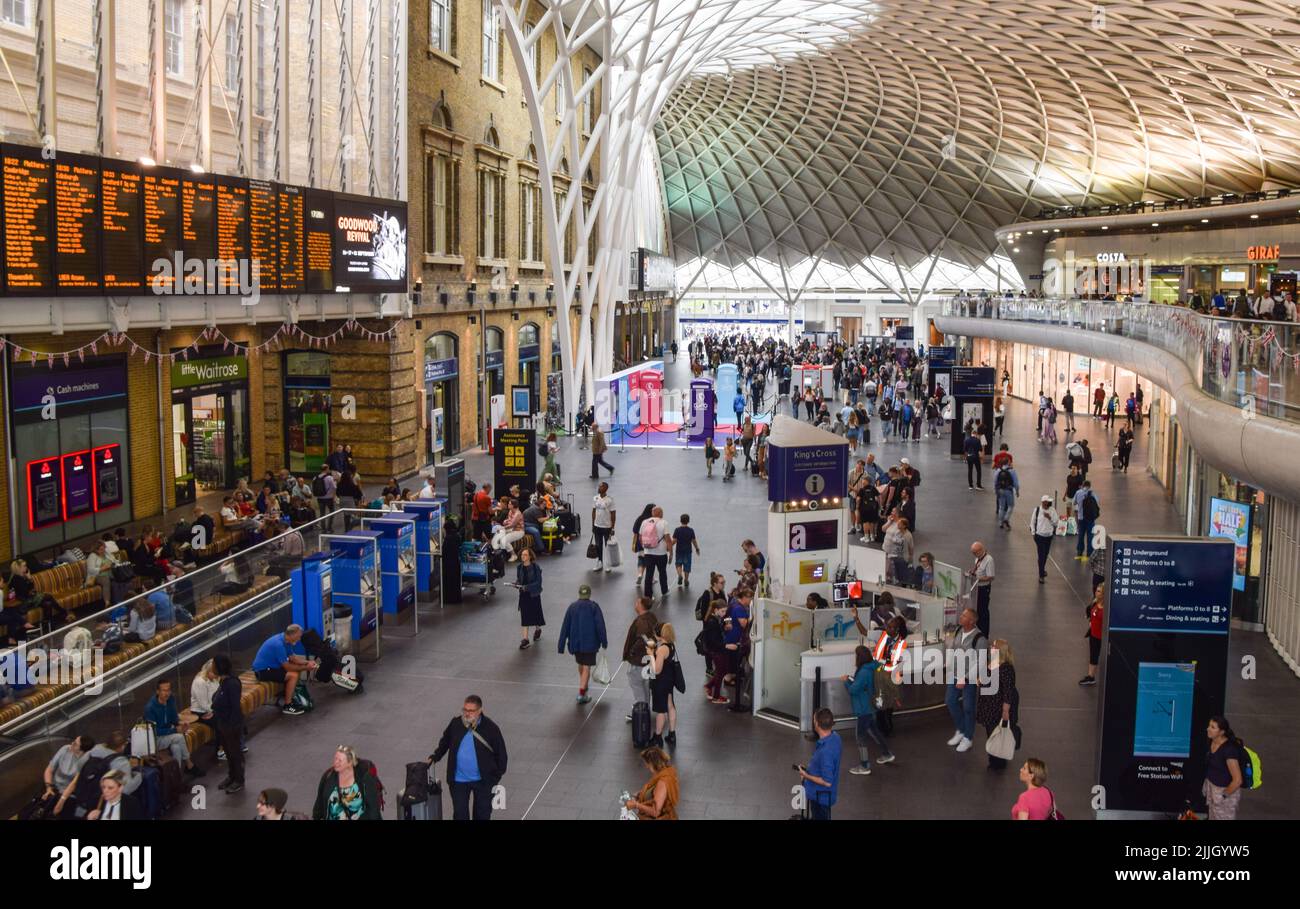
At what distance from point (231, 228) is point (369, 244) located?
5.48 meters

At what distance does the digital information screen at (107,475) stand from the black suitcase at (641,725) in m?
14.3

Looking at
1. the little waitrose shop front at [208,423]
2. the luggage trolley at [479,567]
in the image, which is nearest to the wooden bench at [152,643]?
the luggage trolley at [479,567]

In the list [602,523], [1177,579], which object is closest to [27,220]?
[602,523]

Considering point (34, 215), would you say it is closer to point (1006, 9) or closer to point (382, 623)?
point (382, 623)

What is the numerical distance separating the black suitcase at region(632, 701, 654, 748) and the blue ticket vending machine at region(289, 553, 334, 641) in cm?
470

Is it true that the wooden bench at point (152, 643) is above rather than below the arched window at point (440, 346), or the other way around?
below

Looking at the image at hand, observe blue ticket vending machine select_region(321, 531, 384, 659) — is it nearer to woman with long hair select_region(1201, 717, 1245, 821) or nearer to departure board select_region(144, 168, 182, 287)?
departure board select_region(144, 168, 182, 287)

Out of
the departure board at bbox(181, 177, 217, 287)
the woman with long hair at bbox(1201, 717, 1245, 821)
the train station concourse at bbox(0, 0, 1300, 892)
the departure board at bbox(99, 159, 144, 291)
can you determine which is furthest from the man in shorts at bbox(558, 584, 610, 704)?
the departure board at bbox(181, 177, 217, 287)

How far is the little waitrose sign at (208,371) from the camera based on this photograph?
25.3 metres

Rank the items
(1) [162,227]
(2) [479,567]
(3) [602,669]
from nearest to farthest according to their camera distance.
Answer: (3) [602,669] < (1) [162,227] < (2) [479,567]

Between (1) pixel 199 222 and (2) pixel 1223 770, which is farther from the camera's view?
(1) pixel 199 222

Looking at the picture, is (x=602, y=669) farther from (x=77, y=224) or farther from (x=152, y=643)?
(x=77, y=224)

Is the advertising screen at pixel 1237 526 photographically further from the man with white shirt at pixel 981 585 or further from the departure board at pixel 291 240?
the departure board at pixel 291 240

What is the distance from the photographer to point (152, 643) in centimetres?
1305
